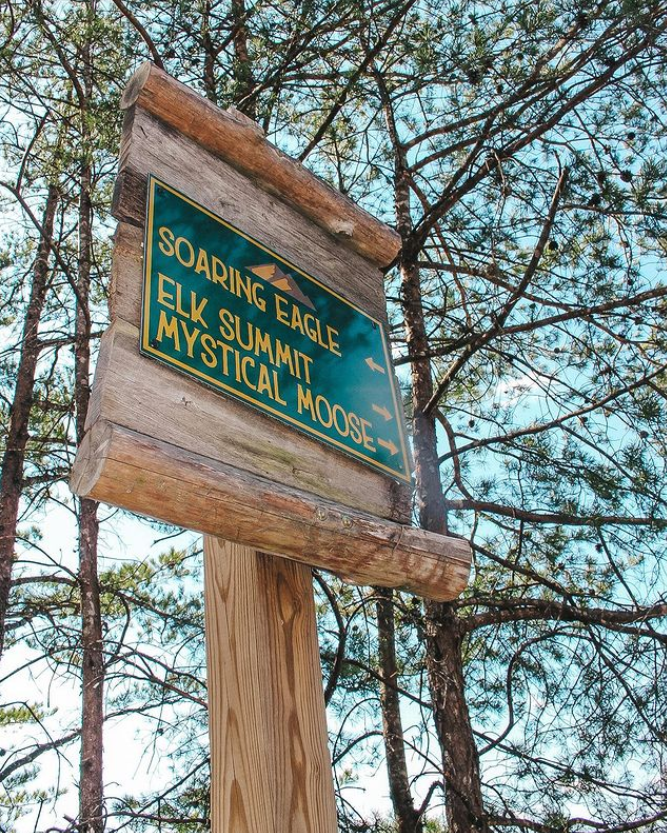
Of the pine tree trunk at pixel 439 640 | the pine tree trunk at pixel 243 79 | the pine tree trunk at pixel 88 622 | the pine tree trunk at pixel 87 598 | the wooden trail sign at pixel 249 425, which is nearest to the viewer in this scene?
the wooden trail sign at pixel 249 425

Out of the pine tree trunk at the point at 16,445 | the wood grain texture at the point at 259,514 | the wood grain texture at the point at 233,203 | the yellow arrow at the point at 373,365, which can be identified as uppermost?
the pine tree trunk at the point at 16,445

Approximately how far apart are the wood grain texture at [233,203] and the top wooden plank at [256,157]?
0.08ft

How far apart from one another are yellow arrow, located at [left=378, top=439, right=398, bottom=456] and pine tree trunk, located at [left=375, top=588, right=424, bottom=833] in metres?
2.42

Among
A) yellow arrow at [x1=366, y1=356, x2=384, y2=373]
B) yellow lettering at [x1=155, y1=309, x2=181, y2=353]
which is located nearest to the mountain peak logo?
yellow arrow at [x1=366, y1=356, x2=384, y2=373]

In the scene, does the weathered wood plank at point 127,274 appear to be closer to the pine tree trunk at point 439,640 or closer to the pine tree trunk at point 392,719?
the pine tree trunk at point 439,640

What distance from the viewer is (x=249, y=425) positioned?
1.72 metres

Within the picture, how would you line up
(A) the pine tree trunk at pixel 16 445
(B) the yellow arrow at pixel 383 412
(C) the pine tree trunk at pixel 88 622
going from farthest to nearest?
(A) the pine tree trunk at pixel 16 445 < (C) the pine tree trunk at pixel 88 622 < (B) the yellow arrow at pixel 383 412

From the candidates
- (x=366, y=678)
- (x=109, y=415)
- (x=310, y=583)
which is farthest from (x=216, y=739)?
(x=366, y=678)

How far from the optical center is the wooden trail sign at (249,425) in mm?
1548

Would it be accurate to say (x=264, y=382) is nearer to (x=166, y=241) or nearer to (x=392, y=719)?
(x=166, y=241)

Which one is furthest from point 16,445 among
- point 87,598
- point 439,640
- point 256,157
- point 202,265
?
point 202,265

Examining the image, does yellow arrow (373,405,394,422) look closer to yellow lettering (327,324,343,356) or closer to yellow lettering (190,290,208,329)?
yellow lettering (327,324,343,356)

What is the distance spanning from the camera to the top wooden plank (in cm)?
190

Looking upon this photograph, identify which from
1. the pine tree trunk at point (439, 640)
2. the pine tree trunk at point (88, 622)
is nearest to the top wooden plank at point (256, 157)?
the pine tree trunk at point (439, 640)
